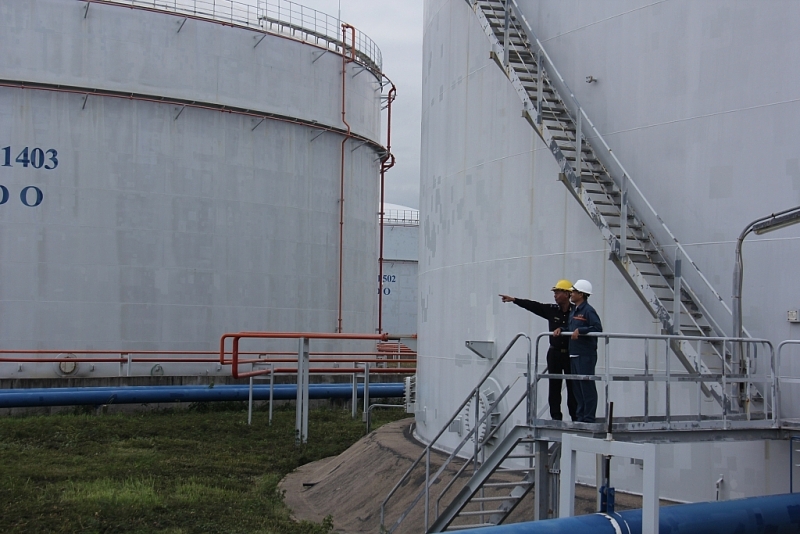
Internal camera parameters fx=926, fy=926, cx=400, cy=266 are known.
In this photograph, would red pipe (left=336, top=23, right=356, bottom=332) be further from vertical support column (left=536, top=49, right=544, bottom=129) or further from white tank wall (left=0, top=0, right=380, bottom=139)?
vertical support column (left=536, top=49, right=544, bottom=129)

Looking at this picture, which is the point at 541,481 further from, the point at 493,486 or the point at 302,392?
the point at 302,392

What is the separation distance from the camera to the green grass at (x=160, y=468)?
11.8 m

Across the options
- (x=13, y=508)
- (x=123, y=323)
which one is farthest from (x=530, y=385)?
(x=123, y=323)

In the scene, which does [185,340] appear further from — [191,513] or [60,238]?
[191,513]

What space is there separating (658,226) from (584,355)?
2.64 meters

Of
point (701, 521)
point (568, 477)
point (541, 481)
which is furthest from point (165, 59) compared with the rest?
point (701, 521)

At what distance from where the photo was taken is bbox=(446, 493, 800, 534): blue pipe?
264 inches

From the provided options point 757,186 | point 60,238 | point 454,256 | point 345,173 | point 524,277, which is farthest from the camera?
point 345,173

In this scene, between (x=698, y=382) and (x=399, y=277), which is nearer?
(x=698, y=382)

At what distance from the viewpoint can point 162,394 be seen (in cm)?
2231

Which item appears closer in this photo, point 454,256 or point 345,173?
point 454,256

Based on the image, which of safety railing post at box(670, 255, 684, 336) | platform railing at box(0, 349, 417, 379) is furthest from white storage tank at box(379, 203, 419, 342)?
safety railing post at box(670, 255, 684, 336)

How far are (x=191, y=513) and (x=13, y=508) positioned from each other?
2.27 meters

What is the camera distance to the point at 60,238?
23047 mm
